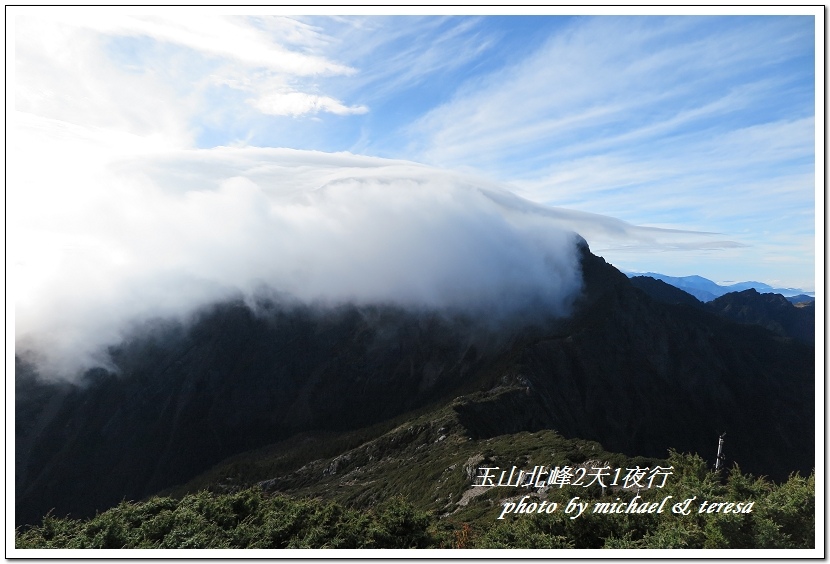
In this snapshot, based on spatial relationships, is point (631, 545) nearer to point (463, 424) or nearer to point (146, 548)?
point (146, 548)

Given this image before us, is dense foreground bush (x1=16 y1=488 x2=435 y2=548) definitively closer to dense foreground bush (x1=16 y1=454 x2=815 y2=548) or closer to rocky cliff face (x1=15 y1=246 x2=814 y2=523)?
dense foreground bush (x1=16 y1=454 x2=815 y2=548)

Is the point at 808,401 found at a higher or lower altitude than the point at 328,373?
lower

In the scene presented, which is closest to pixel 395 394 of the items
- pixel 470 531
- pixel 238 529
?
pixel 470 531

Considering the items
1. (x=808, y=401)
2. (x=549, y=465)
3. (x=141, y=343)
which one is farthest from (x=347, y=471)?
(x=808, y=401)

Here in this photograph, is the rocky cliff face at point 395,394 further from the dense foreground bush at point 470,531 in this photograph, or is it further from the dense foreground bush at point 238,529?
the dense foreground bush at point 238,529

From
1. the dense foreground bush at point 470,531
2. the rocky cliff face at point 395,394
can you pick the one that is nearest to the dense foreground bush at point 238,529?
the dense foreground bush at point 470,531

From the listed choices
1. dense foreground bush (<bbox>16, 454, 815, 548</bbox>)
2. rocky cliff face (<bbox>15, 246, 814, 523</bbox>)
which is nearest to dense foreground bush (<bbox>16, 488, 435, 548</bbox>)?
dense foreground bush (<bbox>16, 454, 815, 548</bbox>)
